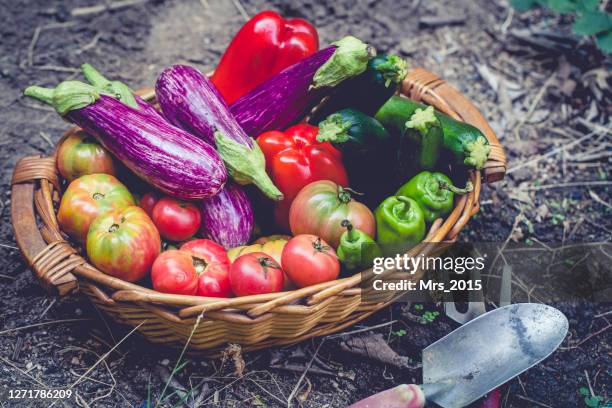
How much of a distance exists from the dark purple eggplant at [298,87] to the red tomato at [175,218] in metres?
0.41

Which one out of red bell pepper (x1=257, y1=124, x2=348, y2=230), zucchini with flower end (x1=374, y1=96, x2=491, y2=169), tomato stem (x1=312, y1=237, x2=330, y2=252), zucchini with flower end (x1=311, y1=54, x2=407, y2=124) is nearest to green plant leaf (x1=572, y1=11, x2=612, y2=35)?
zucchini with flower end (x1=374, y1=96, x2=491, y2=169)

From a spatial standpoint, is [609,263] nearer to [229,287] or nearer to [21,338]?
[229,287]

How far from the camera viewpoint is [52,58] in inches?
126

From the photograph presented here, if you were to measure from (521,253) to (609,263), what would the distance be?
1.15 ft

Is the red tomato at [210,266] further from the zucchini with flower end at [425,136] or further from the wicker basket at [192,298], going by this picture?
the zucchini with flower end at [425,136]

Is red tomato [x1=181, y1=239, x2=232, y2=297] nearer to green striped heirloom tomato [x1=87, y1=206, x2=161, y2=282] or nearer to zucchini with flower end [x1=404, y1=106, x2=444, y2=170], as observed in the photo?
green striped heirloom tomato [x1=87, y1=206, x2=161, y2=282]

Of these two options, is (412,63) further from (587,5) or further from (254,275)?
(254,275)

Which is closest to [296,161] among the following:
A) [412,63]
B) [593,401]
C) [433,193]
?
[433,193]

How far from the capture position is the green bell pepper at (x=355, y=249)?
6.14 feet

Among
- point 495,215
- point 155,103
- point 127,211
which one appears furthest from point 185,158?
point 495,215

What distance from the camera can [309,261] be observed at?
1.82 m

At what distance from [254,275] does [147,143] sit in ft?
1.87

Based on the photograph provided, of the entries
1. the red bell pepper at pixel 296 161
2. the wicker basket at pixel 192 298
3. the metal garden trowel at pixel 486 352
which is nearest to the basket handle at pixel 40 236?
the wicker basket at pixel 192 298

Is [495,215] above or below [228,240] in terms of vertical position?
below
